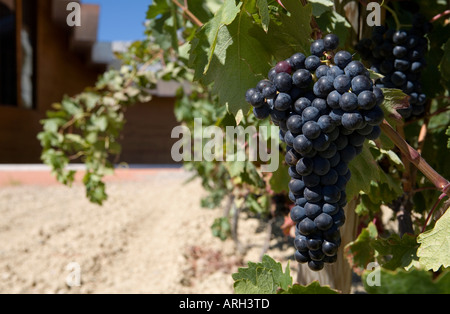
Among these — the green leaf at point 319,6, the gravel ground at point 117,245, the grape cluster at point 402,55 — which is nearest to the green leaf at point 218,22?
the green leaf at point 319,6

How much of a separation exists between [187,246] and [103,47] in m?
4.23

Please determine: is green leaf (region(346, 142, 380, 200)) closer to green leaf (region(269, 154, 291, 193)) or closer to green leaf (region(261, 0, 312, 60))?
green leaf (region(261, 0, 312, 60))

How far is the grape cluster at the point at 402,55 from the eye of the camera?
103 cm

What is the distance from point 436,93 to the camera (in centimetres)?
117

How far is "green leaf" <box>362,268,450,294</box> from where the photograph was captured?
37cm

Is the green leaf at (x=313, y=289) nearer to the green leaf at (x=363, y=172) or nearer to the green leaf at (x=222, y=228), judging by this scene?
the green leaf at (x=363, y=172)

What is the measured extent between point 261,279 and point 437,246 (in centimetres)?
31

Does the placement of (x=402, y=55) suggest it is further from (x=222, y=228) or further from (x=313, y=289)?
(x=222, y=228)

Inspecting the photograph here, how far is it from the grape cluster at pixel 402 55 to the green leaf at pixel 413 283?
73 cm

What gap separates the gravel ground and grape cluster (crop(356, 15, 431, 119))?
185 cm

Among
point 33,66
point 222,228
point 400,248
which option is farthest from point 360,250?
point 33,66

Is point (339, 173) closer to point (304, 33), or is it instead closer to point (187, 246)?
point (304, 33)

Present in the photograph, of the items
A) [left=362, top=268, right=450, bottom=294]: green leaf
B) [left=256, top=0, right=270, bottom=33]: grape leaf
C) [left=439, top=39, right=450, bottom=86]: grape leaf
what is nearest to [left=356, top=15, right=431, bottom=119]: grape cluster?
[left=439, top=39, right=450, bottom=86]: grape leaf

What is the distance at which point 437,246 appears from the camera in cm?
73
